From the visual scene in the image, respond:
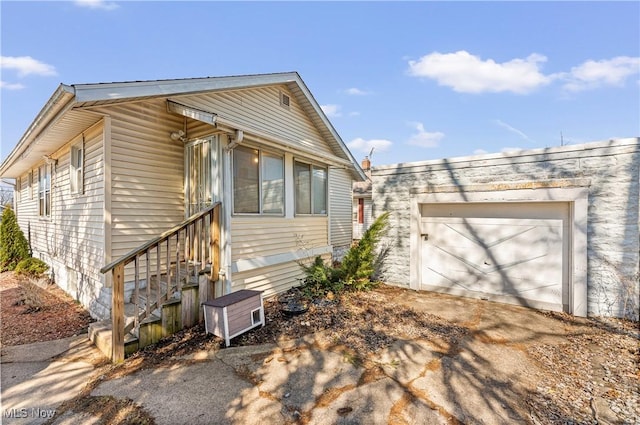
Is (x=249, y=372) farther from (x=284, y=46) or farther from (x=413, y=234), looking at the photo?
(x=284, y=46)

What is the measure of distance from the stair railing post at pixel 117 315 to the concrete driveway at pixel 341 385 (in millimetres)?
439

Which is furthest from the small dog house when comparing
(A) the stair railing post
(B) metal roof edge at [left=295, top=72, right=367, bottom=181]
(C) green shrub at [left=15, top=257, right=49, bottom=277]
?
(C) green shrub at [left=15, top=257, right=49, bottom=277]

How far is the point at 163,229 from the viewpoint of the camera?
5.12 m

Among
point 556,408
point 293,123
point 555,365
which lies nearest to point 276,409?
point 556,408

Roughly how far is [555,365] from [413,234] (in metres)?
3.43

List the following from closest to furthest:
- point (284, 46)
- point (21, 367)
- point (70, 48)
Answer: point (21, 367) < point (70, 48) < point (284, 46)

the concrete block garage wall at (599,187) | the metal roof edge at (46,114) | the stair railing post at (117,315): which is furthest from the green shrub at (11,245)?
the concrete block garage wall at (599,187)

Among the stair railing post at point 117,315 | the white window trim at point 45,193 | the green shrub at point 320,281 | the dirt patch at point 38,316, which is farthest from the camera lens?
the white window trim at point 45,193

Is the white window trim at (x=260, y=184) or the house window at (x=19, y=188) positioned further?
the house window at (x=19, y=188)

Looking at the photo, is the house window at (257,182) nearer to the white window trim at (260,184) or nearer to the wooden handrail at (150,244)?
the white window trim at (260,184)

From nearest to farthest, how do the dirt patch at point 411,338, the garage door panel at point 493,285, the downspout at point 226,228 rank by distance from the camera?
the dirt patch at point 411,338
the downspout at point 226,228
the garage door panel at point 493,285

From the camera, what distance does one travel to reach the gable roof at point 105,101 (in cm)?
358

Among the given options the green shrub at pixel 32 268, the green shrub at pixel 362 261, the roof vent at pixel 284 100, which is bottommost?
the green shrub at pixel 32 268

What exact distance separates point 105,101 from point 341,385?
4.64m
